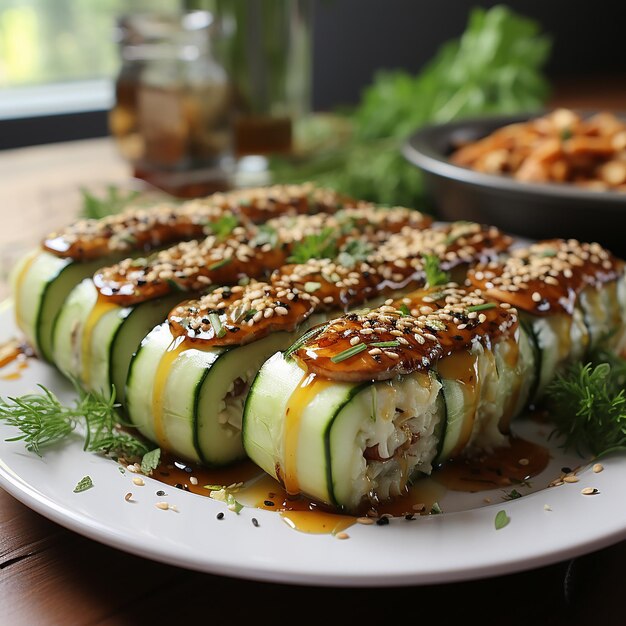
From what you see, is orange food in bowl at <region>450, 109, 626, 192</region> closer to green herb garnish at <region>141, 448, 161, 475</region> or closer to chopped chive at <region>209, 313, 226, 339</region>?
chopped chive at <region>209, 313, 226, 339</region>

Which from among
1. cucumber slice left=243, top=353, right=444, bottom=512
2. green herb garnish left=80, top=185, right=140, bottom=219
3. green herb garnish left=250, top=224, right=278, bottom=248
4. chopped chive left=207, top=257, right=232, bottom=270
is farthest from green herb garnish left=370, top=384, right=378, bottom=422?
green herb garnish left=80, top=185, right=140, bottom=219

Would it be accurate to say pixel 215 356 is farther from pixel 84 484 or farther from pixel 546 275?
pixel 546 275

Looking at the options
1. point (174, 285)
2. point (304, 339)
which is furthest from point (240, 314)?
point (174, 285)

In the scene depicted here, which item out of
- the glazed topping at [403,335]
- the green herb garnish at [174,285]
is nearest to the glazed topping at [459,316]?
the glazed topping at [403,335]

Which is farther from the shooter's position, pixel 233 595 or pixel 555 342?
pixel 555 342

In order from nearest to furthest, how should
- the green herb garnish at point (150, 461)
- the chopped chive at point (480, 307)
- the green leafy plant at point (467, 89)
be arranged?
the green herb garnish at point (150, 461), the chopped chive at point (480, 307), the green leafy plant at point (467, 89)

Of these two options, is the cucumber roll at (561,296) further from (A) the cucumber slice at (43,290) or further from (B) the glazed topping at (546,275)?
(A) the cucumber slice at (43,290)
